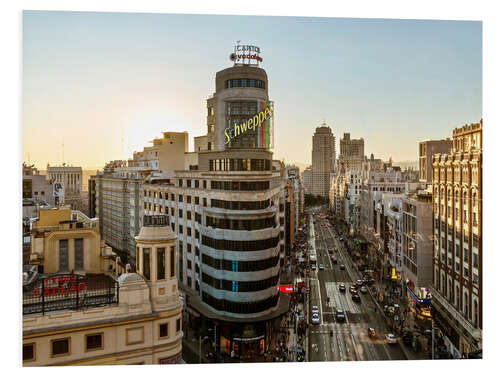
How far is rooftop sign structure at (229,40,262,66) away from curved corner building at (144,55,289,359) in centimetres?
86

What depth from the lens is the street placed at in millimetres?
14148

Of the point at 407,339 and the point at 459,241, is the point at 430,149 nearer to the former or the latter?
the point at 459,241

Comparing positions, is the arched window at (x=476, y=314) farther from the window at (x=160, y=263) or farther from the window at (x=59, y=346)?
the window at (x=59, y=346)

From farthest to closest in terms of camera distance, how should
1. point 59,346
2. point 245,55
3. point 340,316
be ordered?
point 340,316 < point 245,55 < point 59,346

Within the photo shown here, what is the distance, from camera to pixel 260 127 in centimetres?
1612

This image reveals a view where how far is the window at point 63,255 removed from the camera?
13008 millimetres

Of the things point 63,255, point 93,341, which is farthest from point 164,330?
point 63,255

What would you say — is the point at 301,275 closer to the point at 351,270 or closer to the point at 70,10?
the point at 351,270

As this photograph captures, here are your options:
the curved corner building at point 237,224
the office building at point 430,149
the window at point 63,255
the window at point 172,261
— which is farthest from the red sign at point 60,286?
the office building at point 430,149

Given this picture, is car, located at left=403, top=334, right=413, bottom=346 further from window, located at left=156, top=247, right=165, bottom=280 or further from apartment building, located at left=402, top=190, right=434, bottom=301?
window, located at left=156, top=247, right=165, bottom=280

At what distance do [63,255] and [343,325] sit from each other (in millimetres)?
12819

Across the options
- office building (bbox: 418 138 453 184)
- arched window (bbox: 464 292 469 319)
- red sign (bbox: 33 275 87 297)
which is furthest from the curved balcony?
office building (bbox: 418 138 453 184)

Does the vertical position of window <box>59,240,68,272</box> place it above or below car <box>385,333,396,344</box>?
above
